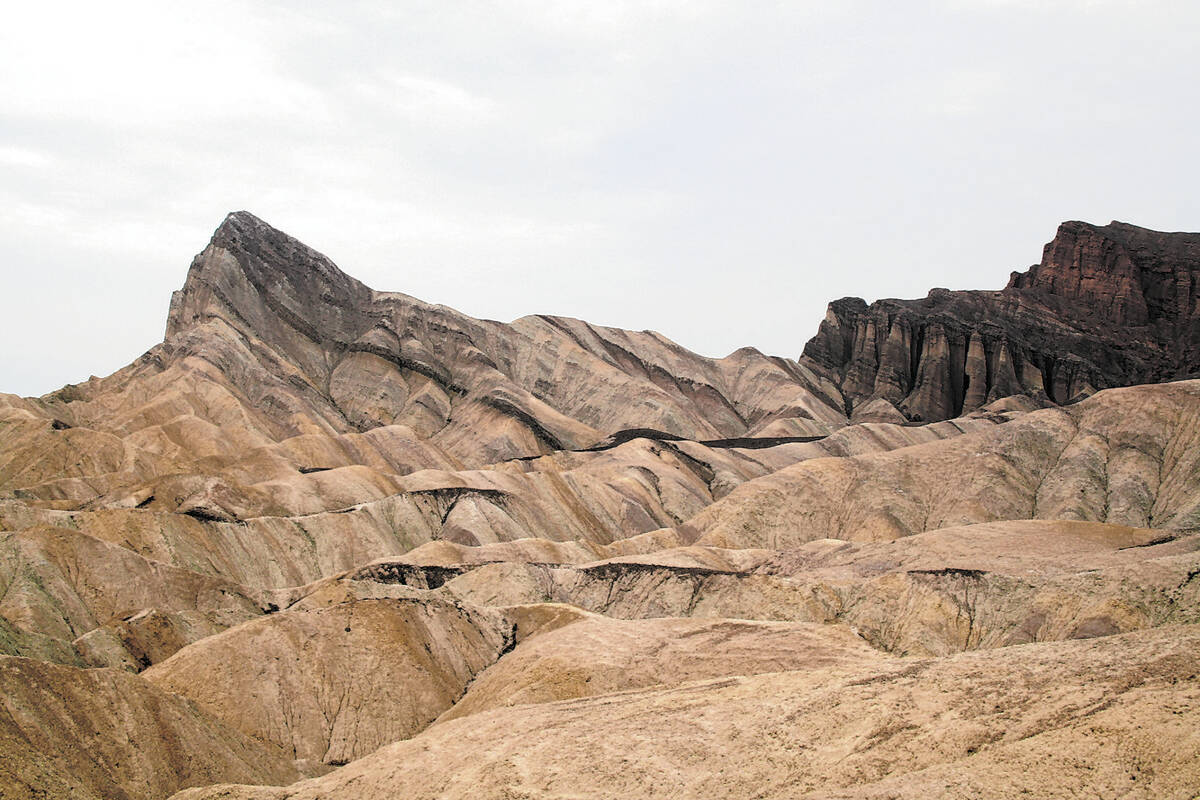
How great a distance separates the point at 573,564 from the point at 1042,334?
10179 centimetres

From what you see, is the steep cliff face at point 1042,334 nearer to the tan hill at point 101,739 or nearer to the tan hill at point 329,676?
the tan hill at point 329,676

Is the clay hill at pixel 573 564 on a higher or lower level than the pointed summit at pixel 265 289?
lower

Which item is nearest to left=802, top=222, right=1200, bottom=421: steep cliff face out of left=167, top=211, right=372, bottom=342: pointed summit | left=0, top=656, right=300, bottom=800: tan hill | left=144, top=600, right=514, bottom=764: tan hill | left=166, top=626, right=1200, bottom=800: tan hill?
left=167, top=211, right=372, bottom=342: pointed summit

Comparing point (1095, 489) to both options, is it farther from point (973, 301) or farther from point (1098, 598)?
point (973, 301)

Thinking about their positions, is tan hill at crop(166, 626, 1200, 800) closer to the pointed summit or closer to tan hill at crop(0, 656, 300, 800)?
tan hill at crop(0, 656, 300, 800)

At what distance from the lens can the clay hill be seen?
987 inches

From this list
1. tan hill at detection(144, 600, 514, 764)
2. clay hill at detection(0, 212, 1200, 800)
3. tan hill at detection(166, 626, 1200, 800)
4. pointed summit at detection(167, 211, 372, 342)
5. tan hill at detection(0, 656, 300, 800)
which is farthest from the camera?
pointed summit at detection(167, 211, 372, 342)

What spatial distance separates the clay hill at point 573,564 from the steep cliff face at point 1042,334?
64 cm

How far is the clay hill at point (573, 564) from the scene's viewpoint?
987 inches

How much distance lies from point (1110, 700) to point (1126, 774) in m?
2.99

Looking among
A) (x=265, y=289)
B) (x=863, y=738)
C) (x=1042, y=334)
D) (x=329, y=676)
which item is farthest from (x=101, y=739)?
(x=1042, y=334)

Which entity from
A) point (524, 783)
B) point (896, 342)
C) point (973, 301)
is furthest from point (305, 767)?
point (973, 301)

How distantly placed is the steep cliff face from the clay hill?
637mm

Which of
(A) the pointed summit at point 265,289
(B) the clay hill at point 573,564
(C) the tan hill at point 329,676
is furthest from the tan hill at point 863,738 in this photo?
(A) the pointed summit at point 265,289
